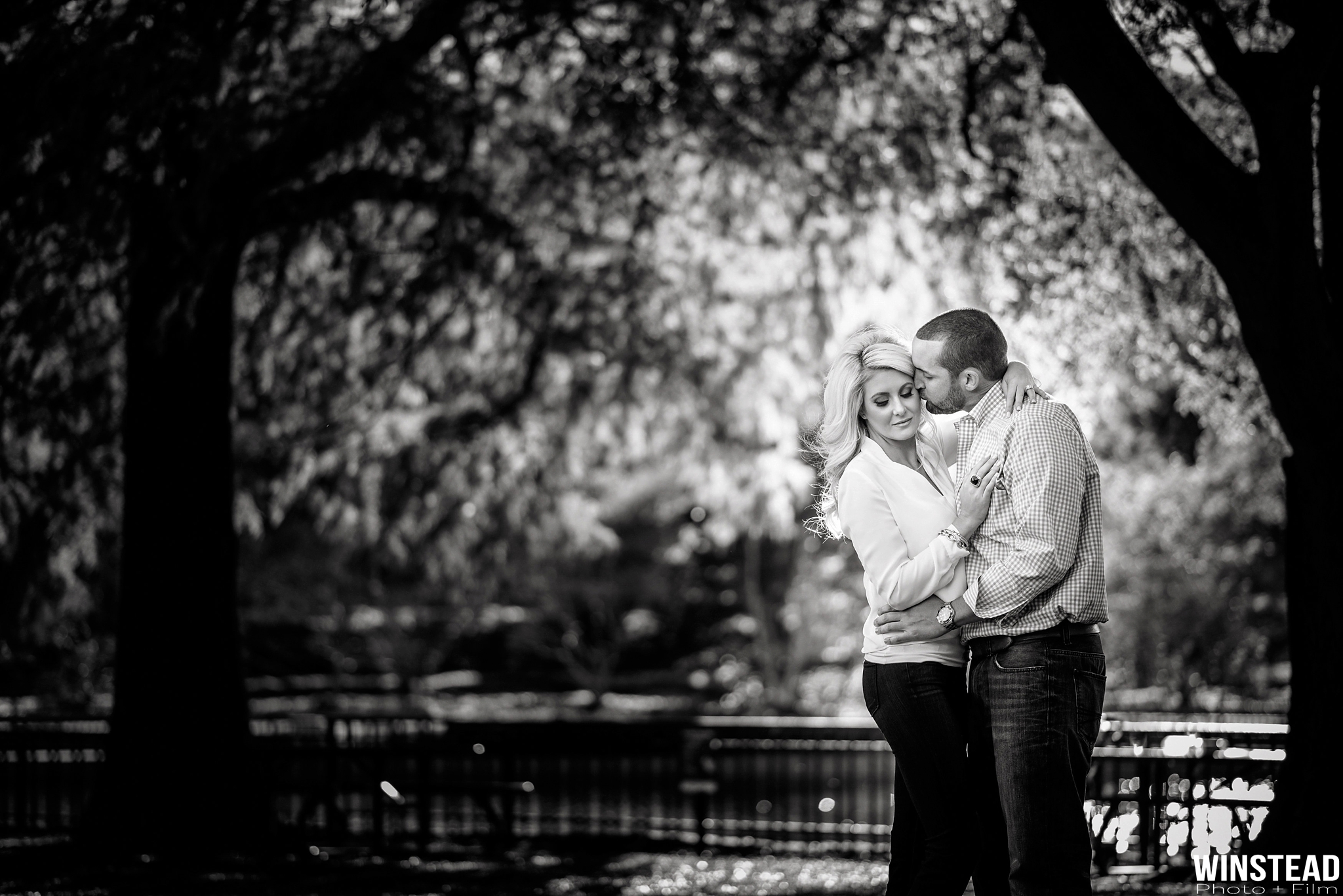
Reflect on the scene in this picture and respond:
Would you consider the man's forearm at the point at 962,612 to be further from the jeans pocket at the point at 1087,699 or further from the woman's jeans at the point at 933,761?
the jeans pocket at the point at 1087,699

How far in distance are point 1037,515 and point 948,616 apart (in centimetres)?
42

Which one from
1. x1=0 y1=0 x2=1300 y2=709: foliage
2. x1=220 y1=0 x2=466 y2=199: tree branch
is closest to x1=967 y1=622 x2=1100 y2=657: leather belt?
x1=0 y1=0 x2=1300 y2=709: foliage

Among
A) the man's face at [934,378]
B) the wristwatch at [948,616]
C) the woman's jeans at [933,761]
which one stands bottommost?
the woman's jeans at [933,761]

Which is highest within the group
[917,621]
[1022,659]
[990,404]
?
[990,404]

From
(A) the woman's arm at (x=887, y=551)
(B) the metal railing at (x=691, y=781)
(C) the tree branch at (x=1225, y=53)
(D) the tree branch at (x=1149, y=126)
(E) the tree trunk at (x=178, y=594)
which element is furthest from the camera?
(E) the tree trunk at (x=178, y=594)

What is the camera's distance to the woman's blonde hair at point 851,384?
14.6 ft

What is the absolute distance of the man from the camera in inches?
159

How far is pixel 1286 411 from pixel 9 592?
456 inches

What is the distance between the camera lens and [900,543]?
430 cm

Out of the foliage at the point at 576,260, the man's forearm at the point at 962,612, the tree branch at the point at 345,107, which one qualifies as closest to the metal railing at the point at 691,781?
the foliage at the point at 576,260

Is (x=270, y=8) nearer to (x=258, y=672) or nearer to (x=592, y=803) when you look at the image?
(x=592, y=803)

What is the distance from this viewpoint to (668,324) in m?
14.8

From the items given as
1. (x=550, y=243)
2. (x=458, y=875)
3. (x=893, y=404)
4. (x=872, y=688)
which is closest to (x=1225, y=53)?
(x=893, y=404)

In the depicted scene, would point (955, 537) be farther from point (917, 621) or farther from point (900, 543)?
point (917, 621)
